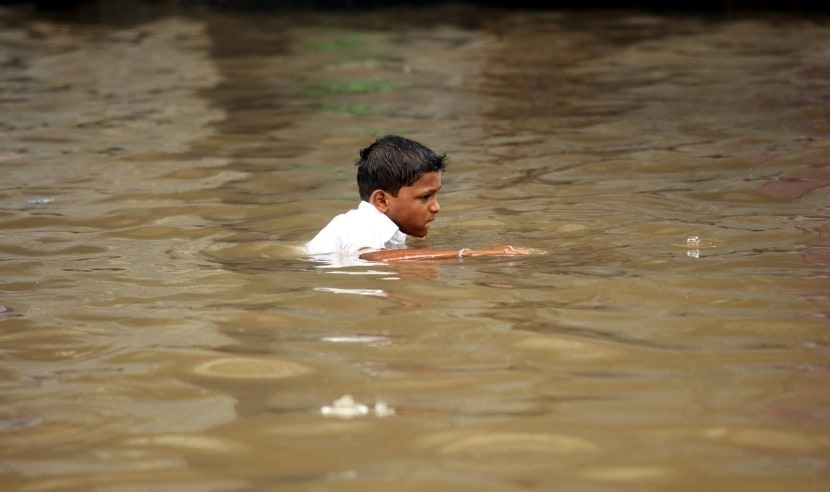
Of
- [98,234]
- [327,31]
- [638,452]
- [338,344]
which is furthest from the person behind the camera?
[327,31]

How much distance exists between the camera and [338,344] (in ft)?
14.1

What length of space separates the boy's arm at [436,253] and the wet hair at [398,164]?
0.50 meters

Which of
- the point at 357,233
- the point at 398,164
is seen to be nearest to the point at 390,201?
the point at 398,164

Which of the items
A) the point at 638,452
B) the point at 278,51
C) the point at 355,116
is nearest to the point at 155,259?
the point at 638,452

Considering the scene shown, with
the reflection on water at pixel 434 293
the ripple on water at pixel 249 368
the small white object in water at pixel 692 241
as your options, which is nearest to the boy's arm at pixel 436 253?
the reflection on water at pixel 434 293

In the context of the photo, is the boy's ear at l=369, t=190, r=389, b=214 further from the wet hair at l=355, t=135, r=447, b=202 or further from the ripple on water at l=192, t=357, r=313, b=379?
the ripple on water at l=192, t=357, r=313, b=379

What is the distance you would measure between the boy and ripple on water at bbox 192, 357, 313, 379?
187 cm

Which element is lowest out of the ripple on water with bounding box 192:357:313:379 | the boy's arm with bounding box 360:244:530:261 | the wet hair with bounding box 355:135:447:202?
the boy's arm with bounding box 360:244:530:261

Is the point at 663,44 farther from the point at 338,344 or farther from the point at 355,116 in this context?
the point at 338,344

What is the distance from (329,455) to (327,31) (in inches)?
571

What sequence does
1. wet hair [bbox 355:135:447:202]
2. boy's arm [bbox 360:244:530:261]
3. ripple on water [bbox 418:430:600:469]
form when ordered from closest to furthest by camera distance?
ripple on water [bbox 418:430:600:469]
boy's arm [bbox 360:244:530:261]
wet hair [bbox 355:135:447:202]

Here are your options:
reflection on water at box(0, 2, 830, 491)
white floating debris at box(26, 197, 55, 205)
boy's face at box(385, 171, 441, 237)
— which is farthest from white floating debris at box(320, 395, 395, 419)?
white floating debris at box(26, 197, 55, 205)

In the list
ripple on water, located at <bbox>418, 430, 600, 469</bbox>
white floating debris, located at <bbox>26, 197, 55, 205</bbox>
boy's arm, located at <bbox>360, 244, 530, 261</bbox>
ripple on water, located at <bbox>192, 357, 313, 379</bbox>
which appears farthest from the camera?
white floating debris, located at <bbox>26, 197, 55, 205</bbox>

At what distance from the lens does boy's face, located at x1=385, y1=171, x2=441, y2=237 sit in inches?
244
